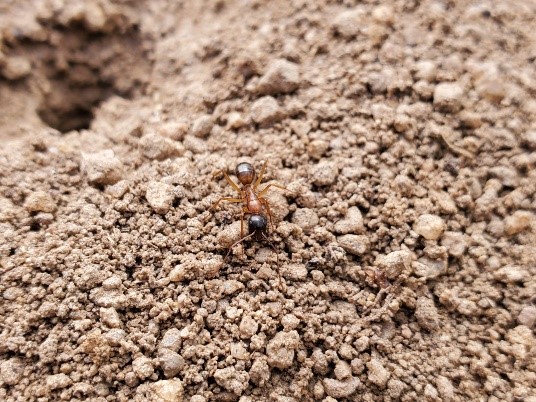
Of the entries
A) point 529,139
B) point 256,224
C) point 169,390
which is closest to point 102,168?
point 256,224

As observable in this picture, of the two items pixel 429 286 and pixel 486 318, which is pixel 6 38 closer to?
pixel 429 286

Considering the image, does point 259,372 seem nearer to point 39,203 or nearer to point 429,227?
point 429,227

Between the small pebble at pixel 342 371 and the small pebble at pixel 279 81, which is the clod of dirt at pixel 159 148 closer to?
the small pebble at pixel 279 81

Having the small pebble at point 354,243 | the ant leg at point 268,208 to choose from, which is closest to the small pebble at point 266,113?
the ant leg at point 268,208

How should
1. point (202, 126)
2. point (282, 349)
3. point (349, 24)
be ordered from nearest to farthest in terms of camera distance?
point (282, 349), point (202, 126), point (349, 24)

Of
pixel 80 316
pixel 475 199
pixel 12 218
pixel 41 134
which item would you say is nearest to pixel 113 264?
pixel 80 316

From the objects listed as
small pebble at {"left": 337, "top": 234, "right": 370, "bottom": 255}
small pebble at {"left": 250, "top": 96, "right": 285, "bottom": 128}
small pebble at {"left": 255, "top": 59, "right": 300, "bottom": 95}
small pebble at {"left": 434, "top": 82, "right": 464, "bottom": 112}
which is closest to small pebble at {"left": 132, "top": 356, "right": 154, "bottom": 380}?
small pebble at {"left": 337, "top": 234, "right": 370, "bottom": 255}
